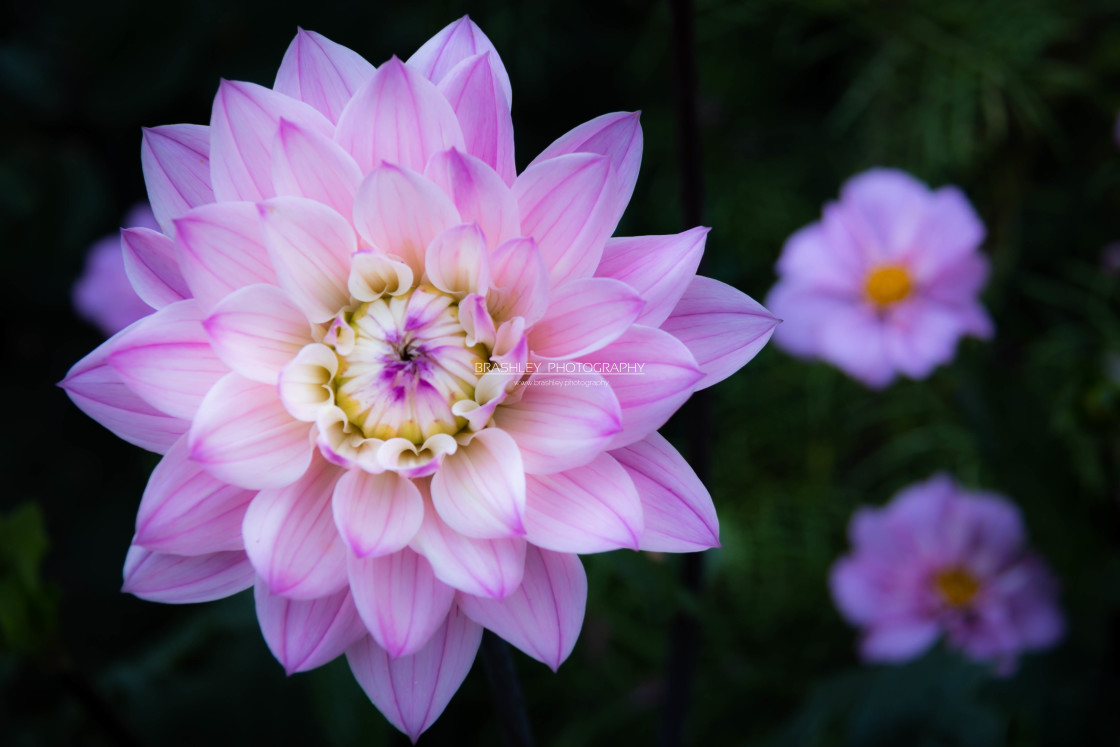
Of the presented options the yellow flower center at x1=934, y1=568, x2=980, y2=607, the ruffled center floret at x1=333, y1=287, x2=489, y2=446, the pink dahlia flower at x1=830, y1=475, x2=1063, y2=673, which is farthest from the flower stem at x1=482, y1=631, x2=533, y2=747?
the yellow flower center at x1=934, y1=568, x2=980, y2=607

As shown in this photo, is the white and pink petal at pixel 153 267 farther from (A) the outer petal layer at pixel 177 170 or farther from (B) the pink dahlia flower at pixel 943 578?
(B) the pink dahlia flower at pixel 943 578

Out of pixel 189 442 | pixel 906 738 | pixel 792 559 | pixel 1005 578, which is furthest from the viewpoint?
pixel 792 559

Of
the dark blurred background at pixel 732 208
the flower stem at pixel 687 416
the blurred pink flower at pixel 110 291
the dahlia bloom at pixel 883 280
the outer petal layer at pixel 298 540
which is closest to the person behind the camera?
the outer petal layer at pixel 298 540

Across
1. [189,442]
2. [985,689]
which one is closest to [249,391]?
[189,442]

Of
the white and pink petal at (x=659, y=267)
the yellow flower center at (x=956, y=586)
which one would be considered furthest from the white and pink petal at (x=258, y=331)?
the yellow flower center at (x=956, y=586)

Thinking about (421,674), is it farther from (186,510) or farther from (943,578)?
(943,578)

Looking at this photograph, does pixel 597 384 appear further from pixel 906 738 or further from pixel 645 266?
pixel 906 738

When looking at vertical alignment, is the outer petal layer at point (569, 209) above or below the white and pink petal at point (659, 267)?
above

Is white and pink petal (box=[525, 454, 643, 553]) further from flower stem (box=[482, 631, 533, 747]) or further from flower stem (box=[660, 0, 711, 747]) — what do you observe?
flower stem (box=[660, 0, 711, 747])
